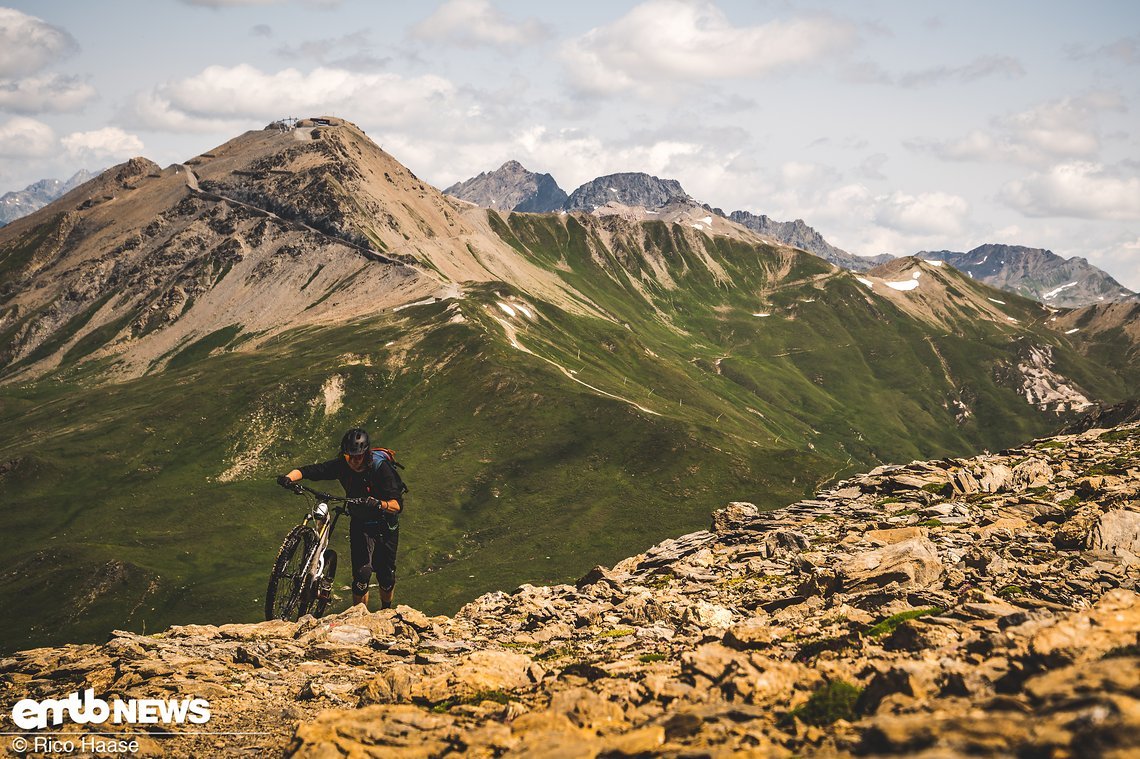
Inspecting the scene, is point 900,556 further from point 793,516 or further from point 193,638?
point 193,638

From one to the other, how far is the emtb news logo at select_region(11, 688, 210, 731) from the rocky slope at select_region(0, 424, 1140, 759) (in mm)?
465

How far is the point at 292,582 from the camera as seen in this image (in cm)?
2644

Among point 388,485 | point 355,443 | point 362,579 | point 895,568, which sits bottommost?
Answer: point 895,568

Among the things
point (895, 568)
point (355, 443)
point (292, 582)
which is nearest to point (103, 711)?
point (292, 582)

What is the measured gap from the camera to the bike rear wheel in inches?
1025

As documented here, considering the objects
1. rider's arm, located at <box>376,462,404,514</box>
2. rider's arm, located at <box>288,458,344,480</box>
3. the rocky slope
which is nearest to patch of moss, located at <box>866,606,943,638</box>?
the rocky slope

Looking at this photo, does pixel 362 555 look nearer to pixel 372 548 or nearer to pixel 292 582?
pixel 372 548

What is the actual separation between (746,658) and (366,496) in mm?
16027

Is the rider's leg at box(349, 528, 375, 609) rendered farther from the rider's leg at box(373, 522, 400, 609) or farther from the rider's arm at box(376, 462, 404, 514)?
Answer: the rider's arm at box(376, 462, 404, 514)

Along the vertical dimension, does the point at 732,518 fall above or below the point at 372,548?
below

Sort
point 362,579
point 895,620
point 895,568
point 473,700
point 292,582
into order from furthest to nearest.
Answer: point 362,579, point 292,582, point 895,568, point 895,620, point 473,700

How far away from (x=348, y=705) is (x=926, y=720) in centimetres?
1294

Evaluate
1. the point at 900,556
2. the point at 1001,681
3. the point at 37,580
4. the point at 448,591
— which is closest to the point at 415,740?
the point at 1001,681

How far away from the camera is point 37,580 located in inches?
6432
